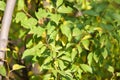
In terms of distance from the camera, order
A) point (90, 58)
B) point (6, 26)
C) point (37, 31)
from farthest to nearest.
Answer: point (90, 58) → point (37, 31) → point (6, 26)

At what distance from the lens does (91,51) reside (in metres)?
1.99

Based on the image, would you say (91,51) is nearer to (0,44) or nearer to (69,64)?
(69,64)

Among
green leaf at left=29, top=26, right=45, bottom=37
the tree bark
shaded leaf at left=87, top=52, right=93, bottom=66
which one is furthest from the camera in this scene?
shaded leaf at left=87, top=52, right=93, bottom=66

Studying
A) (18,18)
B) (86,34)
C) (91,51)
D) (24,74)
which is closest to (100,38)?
(86,34)

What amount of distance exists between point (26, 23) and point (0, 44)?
0.27 m

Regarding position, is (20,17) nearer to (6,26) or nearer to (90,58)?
(6,26)

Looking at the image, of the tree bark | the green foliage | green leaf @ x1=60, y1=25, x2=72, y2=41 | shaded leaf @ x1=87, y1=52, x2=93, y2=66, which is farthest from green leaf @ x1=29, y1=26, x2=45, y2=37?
shaded leaf @ x1=87, y1=52, x2=93, y2=66

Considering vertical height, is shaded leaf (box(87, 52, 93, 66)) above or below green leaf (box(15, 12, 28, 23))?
below

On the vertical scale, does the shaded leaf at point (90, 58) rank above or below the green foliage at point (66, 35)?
below

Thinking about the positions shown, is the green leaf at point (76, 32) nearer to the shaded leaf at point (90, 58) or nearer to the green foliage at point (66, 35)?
the green foliage at point (66, 35)

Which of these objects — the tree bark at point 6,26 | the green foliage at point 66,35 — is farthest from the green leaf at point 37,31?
the tree bark at point 6,26

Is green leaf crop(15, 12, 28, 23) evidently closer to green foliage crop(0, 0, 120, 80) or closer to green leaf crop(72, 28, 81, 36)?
green foliage crop(0, 0, 120, 80)

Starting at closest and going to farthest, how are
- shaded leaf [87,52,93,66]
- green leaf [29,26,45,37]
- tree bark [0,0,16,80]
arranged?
tree bark [0,0,16,80], green leaf [29,26,45,37], shaded leaf [87,52,93,66]

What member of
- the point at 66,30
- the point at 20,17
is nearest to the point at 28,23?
the point at 20,17
